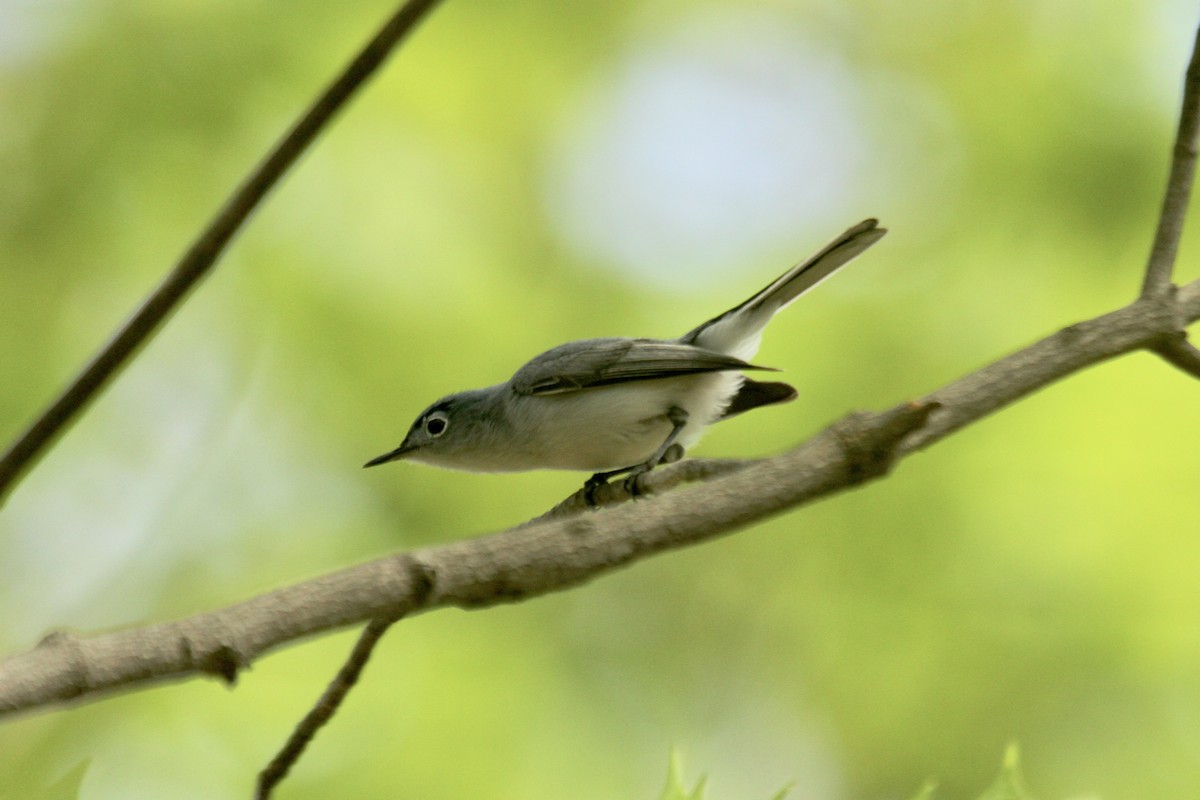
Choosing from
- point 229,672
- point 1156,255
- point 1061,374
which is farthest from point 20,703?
point 1156,255

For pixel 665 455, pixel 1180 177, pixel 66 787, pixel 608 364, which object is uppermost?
pixel 1180 177

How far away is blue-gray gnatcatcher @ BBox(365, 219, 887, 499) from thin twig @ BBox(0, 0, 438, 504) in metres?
2.06

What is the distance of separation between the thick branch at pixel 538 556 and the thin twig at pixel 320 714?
0.91ft

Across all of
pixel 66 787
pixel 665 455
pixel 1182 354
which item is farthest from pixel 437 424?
pixel 66 787

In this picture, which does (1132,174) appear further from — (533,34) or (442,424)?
(442,424)

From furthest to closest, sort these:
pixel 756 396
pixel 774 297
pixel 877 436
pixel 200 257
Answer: pixel 756 396 → pixel 774 297 → pixel 877 436 → pixel 200 257

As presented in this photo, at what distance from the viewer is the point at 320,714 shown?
157 centimetres

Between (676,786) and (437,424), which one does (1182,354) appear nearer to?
(676,786)

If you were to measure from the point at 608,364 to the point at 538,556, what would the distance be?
84.6 inches

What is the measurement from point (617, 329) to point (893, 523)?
140 centimetres

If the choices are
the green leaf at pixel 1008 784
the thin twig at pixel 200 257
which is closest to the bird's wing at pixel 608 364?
the green leaf at pixel 1008 784

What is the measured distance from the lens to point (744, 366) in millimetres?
2854

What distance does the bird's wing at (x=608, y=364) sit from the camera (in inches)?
127

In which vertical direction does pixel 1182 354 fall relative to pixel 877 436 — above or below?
above
